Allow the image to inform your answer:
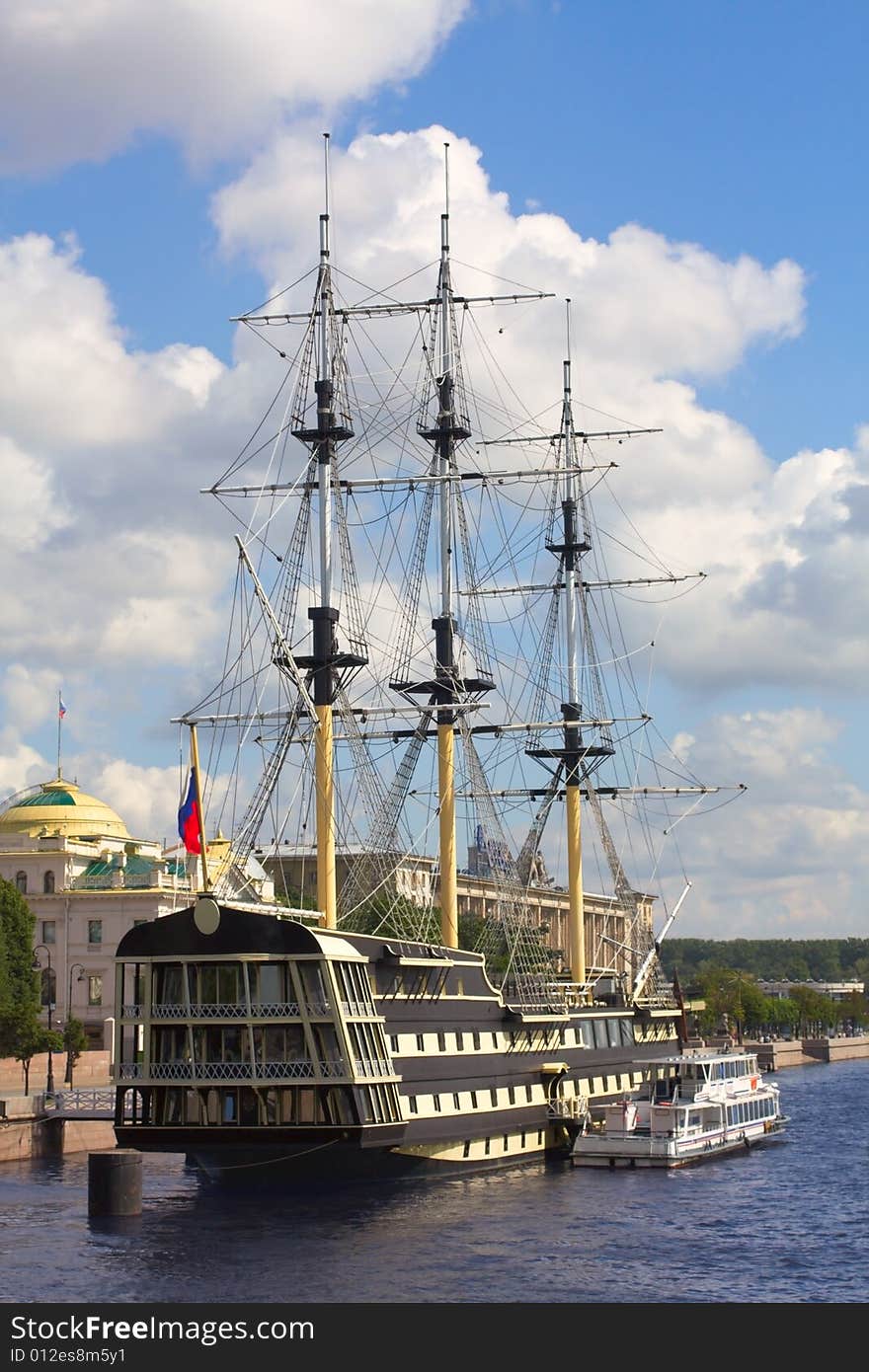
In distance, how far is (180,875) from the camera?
121875 mm

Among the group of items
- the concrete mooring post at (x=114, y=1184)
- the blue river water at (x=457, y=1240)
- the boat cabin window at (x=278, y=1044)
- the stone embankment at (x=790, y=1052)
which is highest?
the boat cabin window at (x=278, y=1044)

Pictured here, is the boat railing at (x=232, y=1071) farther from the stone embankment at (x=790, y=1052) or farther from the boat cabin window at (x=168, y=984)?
the stone embankment at (x=790, y=1052)

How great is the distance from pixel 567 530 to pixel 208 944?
4654 centimetres

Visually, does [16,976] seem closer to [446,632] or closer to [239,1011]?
[446,632]

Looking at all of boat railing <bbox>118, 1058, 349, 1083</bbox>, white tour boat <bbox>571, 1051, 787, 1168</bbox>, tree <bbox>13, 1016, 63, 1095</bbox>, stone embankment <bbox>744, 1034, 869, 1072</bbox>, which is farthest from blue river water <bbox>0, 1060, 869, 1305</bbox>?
stone embankment <bbox>744, 1034, 869, 1072</bbox>

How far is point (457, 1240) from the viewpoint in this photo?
49.7 metres

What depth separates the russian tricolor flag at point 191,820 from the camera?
2178 inches

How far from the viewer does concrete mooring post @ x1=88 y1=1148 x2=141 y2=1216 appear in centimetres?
5419

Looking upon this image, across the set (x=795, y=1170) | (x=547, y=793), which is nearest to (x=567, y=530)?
(x=547, y=793)

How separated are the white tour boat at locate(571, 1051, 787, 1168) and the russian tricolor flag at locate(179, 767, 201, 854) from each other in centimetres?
2232

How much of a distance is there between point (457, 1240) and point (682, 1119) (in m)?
24.3

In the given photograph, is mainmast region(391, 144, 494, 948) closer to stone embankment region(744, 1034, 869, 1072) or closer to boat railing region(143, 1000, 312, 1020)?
boat railing region(143, 1000, 312, 1020)

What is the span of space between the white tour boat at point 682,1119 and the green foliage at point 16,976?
29.8 meters

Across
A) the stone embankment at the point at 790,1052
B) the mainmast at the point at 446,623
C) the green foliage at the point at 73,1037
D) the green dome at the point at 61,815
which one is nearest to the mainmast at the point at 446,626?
the mainmast at the point at 446,623
